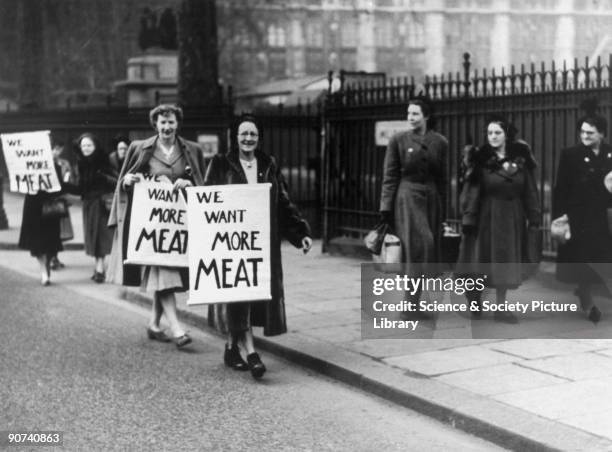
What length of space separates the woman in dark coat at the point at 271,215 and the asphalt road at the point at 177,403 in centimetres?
35

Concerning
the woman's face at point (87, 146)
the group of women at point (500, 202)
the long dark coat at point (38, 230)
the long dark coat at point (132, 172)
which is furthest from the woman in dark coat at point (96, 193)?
the group of women at point (500, 202)

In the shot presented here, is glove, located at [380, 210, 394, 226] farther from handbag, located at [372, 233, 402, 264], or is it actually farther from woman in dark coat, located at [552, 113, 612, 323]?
woman in dark coat, located at [552, 113, 612, 323]

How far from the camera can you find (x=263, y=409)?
22.7 feet

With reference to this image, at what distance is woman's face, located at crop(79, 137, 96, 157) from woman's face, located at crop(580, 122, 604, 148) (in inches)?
233

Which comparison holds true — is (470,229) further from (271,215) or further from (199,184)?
(199,184)

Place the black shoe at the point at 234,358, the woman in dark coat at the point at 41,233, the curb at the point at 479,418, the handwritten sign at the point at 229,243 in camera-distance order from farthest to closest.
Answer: the woman in dark coat at the point at 41,233 < the black shoe at the point at 234,358 < the handwritten sign at the point at 229,243 < the curb at the point at 479,418

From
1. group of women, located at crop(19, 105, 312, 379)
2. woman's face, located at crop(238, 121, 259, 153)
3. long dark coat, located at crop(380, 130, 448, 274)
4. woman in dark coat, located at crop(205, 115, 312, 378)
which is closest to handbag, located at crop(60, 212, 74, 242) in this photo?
group of women, located at crop(19, 105, 312, 379)

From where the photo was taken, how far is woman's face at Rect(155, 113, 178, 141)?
348 inches

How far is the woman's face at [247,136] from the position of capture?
7809 millimetres

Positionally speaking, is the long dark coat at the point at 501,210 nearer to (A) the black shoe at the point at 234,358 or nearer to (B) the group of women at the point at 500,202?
(B) the group of women at the point at 500,202

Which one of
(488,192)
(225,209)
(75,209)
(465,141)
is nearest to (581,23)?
(75,209)

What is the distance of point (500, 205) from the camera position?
917 cm

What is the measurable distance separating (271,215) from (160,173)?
1406mm

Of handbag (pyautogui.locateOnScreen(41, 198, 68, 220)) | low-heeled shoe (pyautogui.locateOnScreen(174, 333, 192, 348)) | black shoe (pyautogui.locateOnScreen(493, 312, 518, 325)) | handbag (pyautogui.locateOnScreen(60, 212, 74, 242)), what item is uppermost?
handbag (pyautogui.locateOnScreen(41, 198, 68, 220))
